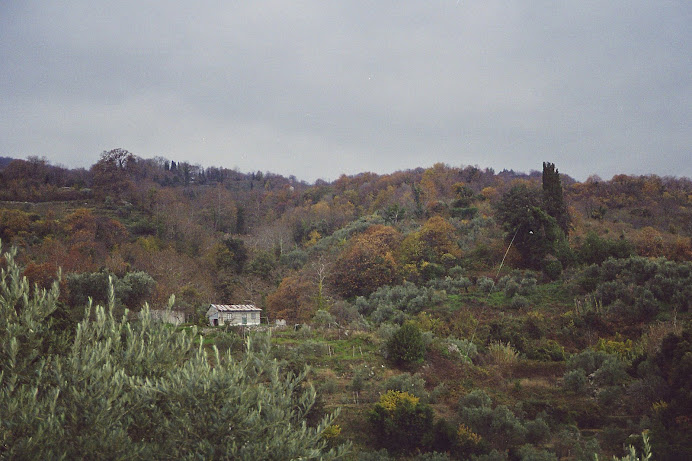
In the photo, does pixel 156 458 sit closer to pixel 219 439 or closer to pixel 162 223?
pixel 219 439

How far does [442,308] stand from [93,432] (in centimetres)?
2133

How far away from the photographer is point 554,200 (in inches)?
1271

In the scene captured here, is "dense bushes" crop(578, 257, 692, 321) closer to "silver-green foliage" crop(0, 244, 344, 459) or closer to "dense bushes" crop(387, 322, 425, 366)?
"dense bushes" crop(387, 322, 425, 366)

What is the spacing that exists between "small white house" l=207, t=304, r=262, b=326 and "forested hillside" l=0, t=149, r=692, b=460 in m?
0.74

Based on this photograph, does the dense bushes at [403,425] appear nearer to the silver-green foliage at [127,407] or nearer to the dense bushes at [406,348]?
the dense bushes at [406,348]

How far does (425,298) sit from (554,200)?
11.8 meters

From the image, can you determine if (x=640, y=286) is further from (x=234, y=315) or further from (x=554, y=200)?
(x=234, y=315)

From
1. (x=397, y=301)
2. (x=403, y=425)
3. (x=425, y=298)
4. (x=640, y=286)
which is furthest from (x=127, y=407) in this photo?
(x=397, y=301)

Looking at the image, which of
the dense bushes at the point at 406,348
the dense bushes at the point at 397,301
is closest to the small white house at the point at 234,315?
the dense bushes at the point at 397,301

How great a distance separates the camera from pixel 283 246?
45312 mm

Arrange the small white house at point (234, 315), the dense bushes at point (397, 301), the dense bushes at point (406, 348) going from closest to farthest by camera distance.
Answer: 1. the dense bushes at point (406, 348)
2. the small white house at point (234, 315)
3. the dense bushes at point (397, 301)

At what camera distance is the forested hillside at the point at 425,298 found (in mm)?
12289

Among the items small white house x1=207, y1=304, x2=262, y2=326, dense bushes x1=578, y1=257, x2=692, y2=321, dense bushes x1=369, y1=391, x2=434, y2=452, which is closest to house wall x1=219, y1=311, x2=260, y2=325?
small white house x1=207, y1=304, x2=262, y2=326

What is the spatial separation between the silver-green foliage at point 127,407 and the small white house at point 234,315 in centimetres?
1796
